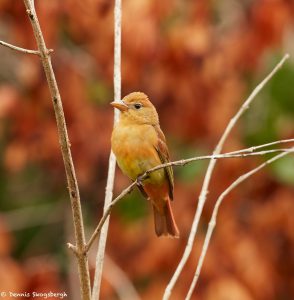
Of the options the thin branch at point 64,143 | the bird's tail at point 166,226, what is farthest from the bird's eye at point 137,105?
the thin branch at point 64,143

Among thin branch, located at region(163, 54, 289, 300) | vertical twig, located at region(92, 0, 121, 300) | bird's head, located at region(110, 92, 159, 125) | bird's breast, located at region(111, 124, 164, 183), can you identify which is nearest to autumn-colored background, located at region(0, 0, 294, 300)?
bird's head, located at region(110, 92, 159, 125)

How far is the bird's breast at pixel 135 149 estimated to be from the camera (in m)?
3.53

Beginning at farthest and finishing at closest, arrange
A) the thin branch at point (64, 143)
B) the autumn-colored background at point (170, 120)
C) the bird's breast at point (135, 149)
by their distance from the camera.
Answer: the autumn-colored background at point (170, 120)
the bird's breast at point (135, 149)
the thin branch at point (64, 143)

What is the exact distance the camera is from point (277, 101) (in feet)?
18.9

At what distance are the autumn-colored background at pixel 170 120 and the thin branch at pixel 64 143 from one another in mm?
2700

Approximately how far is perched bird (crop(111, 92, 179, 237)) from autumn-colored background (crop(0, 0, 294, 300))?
1.45 metres

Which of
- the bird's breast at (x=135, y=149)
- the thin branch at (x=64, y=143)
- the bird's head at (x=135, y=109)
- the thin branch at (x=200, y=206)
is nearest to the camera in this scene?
the thin branch at (x=64, y=143)

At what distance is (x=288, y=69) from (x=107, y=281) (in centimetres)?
196

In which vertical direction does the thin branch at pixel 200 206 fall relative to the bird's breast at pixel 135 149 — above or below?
below

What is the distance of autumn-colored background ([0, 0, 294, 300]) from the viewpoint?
17.5ft

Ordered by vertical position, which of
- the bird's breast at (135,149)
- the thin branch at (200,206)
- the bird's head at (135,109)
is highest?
the bird's head at (135,109)

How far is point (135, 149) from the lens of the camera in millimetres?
3594

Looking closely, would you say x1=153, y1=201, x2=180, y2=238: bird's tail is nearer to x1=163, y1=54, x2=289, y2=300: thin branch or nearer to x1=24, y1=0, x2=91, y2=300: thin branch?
x1=163, y1=54, x2=289, y2=300: thin branch

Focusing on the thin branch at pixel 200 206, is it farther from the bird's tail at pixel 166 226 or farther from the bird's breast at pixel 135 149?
the bird's tail at pixel 166 226
